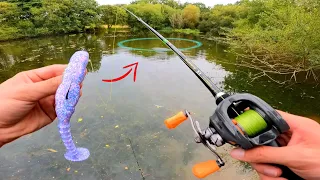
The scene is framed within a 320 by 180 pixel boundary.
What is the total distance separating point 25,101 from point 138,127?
5319 millimetres

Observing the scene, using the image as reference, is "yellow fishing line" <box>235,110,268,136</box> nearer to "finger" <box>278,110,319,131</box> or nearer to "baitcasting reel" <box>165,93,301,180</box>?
"baitcasting reel" <box>165,93,301,180</box>

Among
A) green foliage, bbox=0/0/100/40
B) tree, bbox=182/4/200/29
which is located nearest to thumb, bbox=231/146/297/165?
green foliage, bbox=0/0/100/40

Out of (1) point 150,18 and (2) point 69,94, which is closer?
(2) point 69,94

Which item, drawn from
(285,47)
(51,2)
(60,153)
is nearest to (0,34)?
(51,2)

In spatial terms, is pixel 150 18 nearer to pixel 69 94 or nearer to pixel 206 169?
pixel 69 94

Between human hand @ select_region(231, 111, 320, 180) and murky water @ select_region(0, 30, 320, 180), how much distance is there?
4079 mm

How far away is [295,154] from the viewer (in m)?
1.08

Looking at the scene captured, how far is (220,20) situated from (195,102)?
26.2 m

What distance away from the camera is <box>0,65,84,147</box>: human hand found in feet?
5.48

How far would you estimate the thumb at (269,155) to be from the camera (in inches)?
42.9

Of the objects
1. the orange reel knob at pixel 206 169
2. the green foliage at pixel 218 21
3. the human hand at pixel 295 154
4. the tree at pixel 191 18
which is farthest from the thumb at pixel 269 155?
the tree at pixel 191 18

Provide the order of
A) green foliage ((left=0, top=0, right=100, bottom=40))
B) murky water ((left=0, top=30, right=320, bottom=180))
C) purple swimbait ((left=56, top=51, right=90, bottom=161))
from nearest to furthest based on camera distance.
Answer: purple swimbait ((left=56, top=51, right=90, bottom=161))
murky water ((left=0, top=30, right=320, bottom=180))
green foliage ((left=0, top=0, right=100, bottom=40))

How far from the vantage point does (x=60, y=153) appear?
5.59m

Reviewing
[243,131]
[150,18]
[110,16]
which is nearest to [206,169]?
[243,131]
